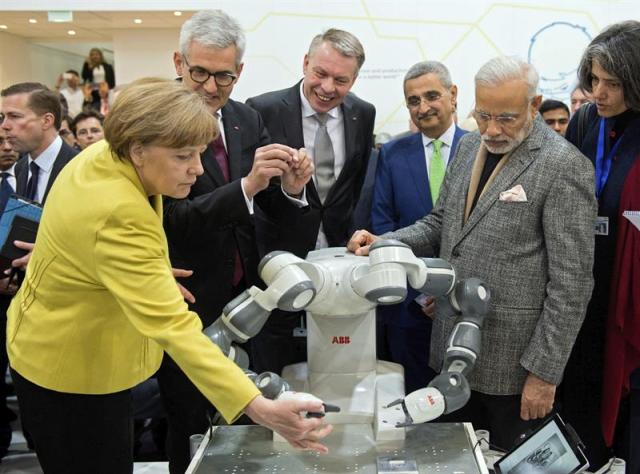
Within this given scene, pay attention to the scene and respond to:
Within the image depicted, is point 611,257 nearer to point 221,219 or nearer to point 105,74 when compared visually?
point 221,219

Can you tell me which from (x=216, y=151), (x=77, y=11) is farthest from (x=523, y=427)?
(x=77, y=11)

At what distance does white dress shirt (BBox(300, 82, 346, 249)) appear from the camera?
264 cm

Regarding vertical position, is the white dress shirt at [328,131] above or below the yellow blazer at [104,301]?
above

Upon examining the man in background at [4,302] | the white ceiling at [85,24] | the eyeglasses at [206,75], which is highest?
the white ceiling at [85,24]

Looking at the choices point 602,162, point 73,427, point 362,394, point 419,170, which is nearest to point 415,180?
point 419,170

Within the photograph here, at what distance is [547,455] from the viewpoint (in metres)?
1.70

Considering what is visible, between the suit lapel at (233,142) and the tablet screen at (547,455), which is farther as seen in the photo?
the suit lapel at (233,142)

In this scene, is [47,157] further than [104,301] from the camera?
Yes

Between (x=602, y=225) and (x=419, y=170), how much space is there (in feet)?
2.61

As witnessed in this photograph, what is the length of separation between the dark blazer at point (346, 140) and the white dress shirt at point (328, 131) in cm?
2

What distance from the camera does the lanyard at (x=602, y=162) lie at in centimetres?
224

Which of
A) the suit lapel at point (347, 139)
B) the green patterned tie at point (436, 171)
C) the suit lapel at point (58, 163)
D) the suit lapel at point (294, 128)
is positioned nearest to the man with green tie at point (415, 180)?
the green patterned tie at point (436, 171)

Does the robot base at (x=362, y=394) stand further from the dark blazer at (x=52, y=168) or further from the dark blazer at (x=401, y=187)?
the dark blazer at (x=52, y=168)

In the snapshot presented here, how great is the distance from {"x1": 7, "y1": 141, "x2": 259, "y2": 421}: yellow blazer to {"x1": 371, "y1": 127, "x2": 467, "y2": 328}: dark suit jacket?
133 cm
